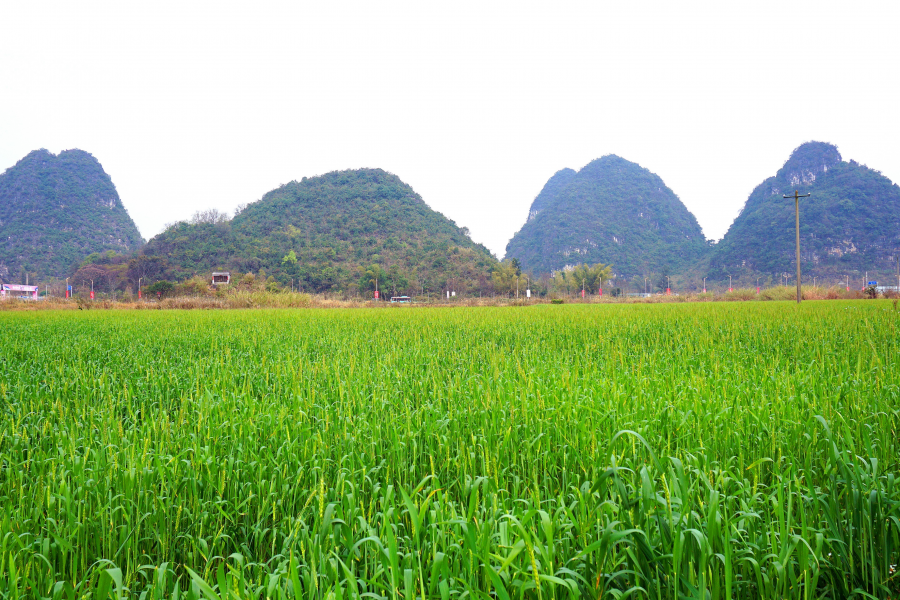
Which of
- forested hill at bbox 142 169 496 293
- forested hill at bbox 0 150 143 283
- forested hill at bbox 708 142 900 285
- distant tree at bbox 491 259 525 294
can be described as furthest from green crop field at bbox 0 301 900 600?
forested hill at bbox 0 150 143 283

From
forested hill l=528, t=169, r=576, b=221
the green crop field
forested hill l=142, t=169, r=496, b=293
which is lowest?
the green crop field

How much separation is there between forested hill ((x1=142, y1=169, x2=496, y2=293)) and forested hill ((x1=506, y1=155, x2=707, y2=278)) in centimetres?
2842

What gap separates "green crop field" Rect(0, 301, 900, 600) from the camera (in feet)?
4.14

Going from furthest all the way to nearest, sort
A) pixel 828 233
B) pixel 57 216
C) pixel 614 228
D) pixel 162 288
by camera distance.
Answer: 1. pixel 614 228
2. pixel 57 216
3. pixel 828 233
4. pixel 162 288

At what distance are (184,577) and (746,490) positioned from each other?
7.71 feet

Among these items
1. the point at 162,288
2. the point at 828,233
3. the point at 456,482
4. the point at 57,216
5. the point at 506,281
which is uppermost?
the point at 57,216

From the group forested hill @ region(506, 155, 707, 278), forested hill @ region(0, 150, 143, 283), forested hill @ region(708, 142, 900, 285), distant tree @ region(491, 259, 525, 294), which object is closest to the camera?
distant tree @ region(491, 259, 525, 294)

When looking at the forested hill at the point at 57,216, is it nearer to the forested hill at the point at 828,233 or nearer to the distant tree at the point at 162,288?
the distant tree at the point at 162,288

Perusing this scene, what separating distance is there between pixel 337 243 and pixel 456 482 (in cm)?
6185

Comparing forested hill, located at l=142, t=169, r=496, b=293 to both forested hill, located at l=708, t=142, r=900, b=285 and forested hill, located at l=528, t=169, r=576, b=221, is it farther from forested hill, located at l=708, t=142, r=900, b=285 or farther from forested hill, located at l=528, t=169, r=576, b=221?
forested hill, located at l=528, t=169, r=576, b=221

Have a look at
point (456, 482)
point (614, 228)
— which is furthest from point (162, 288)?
point (614, 228)

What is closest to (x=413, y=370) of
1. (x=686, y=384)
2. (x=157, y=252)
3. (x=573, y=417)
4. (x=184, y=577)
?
(x=573, y=417)

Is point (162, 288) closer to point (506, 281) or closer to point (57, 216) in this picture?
point (506, 281)

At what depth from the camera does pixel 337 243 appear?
61.1m
